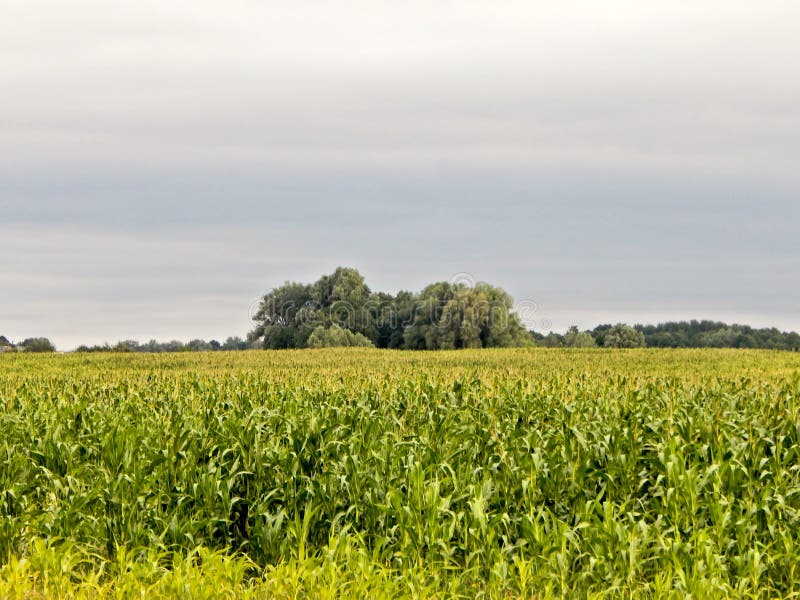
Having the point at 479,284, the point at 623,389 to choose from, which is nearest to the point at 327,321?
the point at 479,284

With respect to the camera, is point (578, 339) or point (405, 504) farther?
point (578, 339)

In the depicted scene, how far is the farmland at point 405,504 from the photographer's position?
9227mm

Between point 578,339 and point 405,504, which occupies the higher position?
point 578,339

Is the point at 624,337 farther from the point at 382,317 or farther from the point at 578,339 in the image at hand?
the point at 382,317

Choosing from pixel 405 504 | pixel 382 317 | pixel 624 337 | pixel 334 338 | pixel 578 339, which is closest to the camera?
pixel 405 504

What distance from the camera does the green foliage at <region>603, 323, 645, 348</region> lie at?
122m

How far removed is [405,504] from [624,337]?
11644cm

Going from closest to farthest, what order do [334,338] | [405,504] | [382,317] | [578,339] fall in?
1. [405,504]
2. [334,338]
3. [382,317]
4. [578,339]

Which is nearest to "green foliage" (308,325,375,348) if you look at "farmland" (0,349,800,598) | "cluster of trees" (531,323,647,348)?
"cluster of trees" (531,323,647,348)

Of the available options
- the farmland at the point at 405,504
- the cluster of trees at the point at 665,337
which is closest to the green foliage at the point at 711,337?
the cluster of trees at the point at 665,337

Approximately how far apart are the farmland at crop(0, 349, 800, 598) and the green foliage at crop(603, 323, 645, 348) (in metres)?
108

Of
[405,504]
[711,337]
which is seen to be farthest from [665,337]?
[405,504]

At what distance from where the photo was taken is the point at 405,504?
10875 millimetres

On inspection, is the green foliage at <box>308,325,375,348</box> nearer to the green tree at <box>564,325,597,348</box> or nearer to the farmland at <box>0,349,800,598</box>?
the green tree at <box>564,325,597,348</box>
